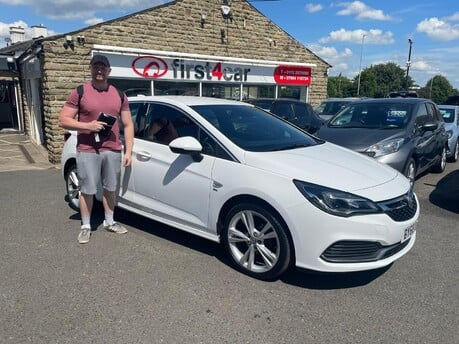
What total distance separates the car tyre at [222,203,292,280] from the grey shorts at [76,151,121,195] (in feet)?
4.71

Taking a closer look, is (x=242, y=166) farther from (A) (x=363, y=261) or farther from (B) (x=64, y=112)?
(B) (x=64, y=112)

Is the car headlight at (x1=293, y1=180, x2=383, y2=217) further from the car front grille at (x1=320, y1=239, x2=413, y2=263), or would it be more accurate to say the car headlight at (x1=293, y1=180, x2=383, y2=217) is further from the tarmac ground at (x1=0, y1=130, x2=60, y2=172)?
the tarmac ground at (x1=0, y1=130, x2=60, y2=172)

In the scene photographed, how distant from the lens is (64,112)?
3734 mm

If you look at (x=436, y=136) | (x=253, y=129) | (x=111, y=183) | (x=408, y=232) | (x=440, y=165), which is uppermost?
(x=253, y=129)

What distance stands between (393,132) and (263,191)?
3733 mm

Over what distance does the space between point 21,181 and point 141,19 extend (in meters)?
5.80

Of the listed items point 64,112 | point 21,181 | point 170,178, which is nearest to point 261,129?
point 170,178

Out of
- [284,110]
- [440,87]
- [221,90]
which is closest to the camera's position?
[284,110]

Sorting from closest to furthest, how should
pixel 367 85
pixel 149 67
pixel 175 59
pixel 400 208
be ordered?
pixel 400 208, pixel 149 67, pixel 175 59, pixel 367 85

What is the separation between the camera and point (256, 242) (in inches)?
129

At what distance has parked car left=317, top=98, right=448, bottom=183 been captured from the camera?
565 cm

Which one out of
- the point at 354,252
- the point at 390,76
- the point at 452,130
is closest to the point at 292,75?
the point at 452,130

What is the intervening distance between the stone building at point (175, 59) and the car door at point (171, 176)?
243 inches

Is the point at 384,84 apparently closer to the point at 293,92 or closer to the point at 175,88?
the point at 293,92
